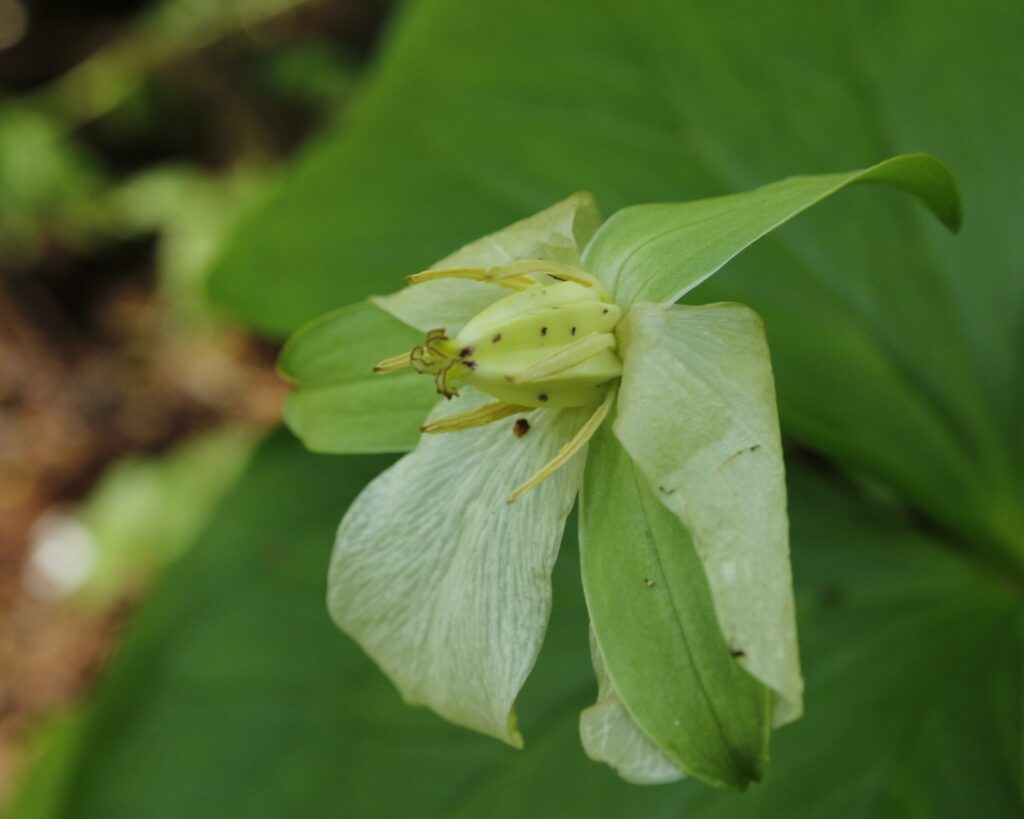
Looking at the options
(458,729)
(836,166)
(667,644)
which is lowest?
(458,729)

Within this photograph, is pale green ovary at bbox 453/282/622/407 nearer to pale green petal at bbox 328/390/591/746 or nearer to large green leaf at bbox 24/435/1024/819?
pale green petal at bbox 328/390/591/746

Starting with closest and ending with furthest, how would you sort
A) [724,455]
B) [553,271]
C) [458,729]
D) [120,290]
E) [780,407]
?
[724,455] < [553,271] < [780,407] < [458,729] < [120,290]

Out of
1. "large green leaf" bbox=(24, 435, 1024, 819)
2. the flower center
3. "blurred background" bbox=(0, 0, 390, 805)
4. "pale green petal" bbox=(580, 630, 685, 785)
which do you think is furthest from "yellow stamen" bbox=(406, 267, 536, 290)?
"blurred background" bbox=(0, 0, 390, 805)

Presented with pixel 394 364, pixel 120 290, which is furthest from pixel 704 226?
pixel 120 290

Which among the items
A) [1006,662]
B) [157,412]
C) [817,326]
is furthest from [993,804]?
[157,412]

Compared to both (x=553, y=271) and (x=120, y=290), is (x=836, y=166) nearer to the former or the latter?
(x=553, y=271)

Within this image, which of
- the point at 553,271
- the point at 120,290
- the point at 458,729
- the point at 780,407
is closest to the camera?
the point at 553,271
